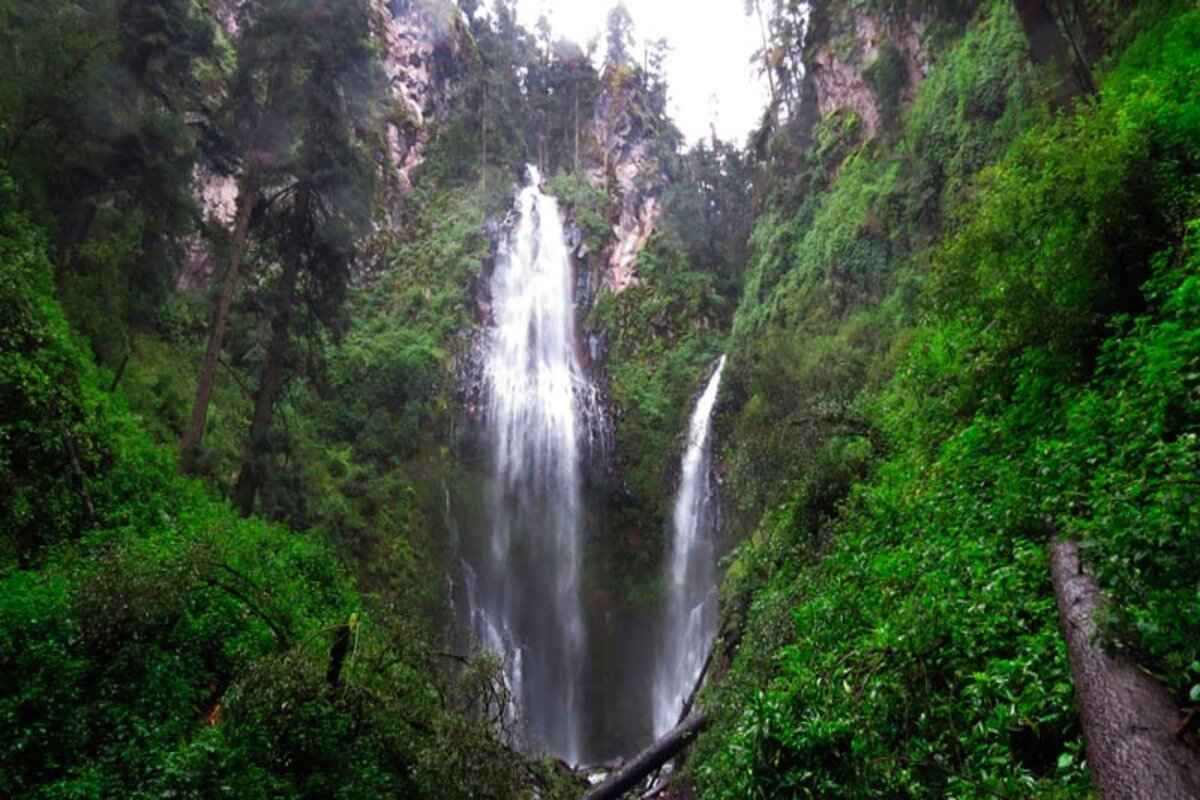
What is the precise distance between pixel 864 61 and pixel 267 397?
26115 mm

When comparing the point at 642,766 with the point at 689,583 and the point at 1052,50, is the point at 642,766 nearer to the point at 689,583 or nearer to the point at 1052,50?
the point at 1052,50

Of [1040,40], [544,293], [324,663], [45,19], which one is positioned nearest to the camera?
[324,663]

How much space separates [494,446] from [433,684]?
22.6 meters

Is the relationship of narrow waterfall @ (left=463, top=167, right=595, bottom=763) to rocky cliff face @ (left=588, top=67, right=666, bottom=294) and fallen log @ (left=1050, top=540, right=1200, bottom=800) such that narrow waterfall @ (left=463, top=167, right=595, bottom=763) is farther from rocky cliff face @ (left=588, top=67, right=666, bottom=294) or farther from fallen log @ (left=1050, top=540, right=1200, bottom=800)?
fallen log @ (left=1050, top=540, right=1200, bottom=800)

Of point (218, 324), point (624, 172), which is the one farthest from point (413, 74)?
point (218, 324)

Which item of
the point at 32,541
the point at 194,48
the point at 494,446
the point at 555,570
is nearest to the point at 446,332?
the point at 494,446

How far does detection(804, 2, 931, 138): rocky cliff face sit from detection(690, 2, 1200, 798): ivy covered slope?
13.4 m

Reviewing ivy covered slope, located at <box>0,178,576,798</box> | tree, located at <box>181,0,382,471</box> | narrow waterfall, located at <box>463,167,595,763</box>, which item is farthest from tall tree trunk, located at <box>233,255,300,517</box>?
narrow waterfall, located at <box>463,167,595,763</box>

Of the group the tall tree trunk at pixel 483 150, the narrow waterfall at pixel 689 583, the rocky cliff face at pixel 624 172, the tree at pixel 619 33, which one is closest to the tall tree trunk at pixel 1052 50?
the narrow waterfall at pixel 689 583

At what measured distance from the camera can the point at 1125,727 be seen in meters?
→ 3.09

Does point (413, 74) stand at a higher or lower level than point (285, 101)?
higher

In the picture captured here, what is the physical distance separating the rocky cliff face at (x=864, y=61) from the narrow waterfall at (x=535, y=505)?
16758 mm

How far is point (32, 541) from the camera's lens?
852 cm

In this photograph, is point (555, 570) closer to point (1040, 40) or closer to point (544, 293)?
point (544, 293)
